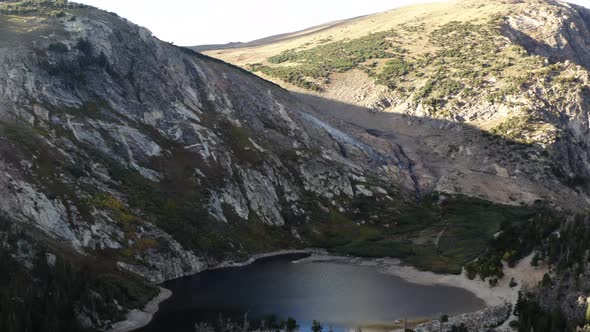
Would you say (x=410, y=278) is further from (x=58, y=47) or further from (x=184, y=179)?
(x=58, y=47)

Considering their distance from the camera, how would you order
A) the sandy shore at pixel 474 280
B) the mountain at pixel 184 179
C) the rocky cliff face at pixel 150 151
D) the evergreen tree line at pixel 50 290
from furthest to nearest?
the rocky cliff face at pixel 150 151 → the sandy shore at pixel 474 280 → the mountain at pixel 184 179 → the evergreen tree line at pixel 50 290

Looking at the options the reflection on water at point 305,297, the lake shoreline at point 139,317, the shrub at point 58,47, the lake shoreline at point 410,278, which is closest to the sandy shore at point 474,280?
the lake shoreline at point 410,278

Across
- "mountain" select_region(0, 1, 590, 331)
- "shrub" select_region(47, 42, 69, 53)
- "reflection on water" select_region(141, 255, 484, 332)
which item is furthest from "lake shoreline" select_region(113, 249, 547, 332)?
"shrub" select_region(47, 42, 69, 53)

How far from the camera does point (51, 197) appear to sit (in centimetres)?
9538

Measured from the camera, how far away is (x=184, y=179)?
130875 mm

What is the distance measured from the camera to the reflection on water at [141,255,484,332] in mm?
78125

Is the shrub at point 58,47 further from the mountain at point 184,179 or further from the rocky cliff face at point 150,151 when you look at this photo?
the mountain at point 184,179

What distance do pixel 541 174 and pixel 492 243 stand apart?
7571 cm

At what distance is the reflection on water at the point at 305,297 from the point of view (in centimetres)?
7812

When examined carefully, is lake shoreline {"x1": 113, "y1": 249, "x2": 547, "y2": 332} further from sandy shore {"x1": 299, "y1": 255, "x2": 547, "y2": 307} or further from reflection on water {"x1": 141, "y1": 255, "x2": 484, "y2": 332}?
reflection on water {"x1": 141, "y1": 255, "x2": 484, "y2": 332}

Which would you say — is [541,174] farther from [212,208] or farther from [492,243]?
[212,208]

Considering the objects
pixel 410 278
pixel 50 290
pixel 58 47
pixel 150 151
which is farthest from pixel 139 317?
pixel 58 47

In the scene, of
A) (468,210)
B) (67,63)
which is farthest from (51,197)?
(468,210)

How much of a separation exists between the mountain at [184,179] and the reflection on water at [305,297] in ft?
22.8
